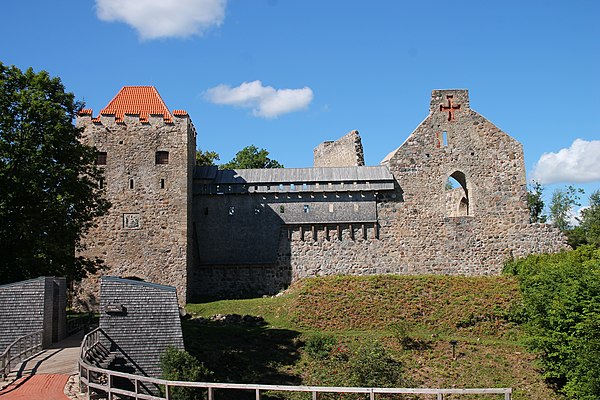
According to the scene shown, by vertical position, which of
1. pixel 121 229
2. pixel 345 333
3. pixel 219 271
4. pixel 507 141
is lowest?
pixel 345 333

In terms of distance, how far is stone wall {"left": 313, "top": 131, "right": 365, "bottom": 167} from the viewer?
35.1 metres

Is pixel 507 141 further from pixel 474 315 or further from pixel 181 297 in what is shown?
pixel 181 297

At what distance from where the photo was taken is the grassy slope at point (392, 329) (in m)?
20.2

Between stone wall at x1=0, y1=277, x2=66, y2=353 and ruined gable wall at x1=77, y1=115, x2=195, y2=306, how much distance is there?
10.4 meters

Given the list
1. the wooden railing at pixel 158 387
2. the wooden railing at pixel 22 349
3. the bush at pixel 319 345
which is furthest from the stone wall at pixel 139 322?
the bush at pixel 319 345

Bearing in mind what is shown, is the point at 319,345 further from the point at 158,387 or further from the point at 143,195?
the point at 143,195

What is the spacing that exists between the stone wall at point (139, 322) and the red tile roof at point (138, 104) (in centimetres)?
1411

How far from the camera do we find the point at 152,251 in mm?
28859

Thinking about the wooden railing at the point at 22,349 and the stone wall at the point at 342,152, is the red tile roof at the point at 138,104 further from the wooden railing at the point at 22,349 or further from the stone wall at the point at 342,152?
the wooden railing at the point at 22,349

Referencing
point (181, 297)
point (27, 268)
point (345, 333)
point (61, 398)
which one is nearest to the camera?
point (61, 398)

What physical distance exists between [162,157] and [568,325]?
2028 centimetres

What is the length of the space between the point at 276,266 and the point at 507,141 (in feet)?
49.0

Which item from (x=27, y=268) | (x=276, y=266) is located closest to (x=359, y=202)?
(x=276, y=266)

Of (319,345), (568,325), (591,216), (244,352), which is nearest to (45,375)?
(244,352)
